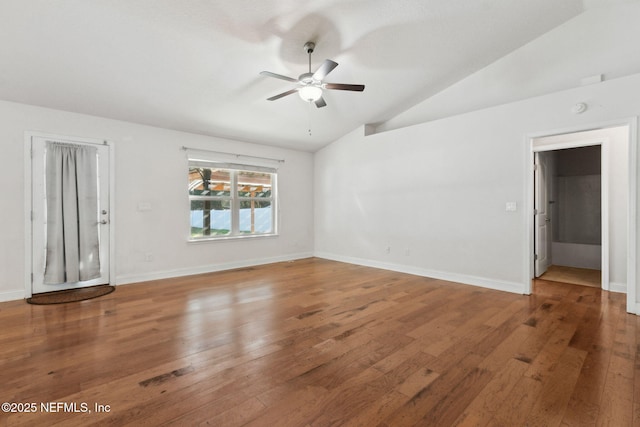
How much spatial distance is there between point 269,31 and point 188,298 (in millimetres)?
3231

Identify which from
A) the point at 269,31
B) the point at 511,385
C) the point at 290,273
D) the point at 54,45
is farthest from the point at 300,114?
the point at 511,385

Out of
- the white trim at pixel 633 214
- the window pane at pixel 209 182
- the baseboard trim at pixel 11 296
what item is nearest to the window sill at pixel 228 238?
the window pane at pixel 209 182

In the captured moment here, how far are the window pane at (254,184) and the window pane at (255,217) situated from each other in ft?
0.54

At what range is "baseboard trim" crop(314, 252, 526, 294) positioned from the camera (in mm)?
3934

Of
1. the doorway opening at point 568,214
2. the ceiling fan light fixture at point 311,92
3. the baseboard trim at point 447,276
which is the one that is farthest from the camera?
the doorway opening at point 568,214

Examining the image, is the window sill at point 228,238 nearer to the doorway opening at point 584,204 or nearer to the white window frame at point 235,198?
the white window frame at point 235,198

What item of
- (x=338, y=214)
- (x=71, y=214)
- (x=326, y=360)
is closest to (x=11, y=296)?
(x=71, y=214)

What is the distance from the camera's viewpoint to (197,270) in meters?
5.11

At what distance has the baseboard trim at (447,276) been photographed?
393cm

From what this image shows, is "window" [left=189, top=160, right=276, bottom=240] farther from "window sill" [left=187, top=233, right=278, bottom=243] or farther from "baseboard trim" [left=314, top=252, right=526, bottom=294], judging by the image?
"baseboard trim" [left=314, top=252, right=526, bottom=294]

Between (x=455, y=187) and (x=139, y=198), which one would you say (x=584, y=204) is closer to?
(x=455, y=187)

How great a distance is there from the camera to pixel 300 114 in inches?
194

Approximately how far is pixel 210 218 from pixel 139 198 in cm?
120

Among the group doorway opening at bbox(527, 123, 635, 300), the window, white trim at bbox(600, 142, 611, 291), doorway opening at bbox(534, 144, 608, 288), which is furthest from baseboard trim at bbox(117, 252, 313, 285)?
white trim at bbox(600, 142, 611, 291)
